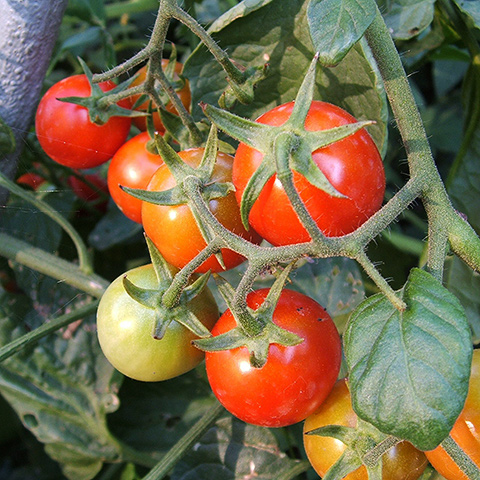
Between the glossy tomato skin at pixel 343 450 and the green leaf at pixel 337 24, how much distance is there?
391 mm

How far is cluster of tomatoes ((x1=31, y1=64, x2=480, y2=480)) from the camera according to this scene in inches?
24.1

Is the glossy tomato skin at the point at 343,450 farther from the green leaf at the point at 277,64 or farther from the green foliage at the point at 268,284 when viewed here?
the green leaf at the point at 277,64

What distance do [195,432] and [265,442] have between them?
0.20m

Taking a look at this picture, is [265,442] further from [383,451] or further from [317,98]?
[317,98]

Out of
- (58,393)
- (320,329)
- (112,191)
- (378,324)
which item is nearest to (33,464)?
(58,393)

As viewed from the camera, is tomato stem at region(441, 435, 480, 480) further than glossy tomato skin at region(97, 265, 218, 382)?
No

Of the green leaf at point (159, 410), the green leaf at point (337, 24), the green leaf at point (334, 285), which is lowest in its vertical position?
the green leaf at point (159, 410)

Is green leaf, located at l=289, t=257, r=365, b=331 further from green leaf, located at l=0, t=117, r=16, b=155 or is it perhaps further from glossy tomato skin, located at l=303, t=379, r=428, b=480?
green leaf, located at l=0, t=117, r=16, b=155

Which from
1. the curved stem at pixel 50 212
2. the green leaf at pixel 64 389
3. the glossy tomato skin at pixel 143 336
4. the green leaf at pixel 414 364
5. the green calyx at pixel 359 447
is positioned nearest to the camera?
the green leaf at pixel 414 364

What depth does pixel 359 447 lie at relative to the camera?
63cm

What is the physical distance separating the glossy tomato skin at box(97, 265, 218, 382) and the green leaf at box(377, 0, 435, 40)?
0.51 meters

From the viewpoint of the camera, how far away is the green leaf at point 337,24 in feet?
1.97

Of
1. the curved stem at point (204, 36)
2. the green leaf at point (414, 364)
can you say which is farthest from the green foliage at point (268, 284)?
the curved stem at point (204, 36)

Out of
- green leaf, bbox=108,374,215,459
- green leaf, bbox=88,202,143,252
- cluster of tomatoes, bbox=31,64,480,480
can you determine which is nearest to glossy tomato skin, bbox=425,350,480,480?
cluster of tomatoes, bbox=31,64,480,480
